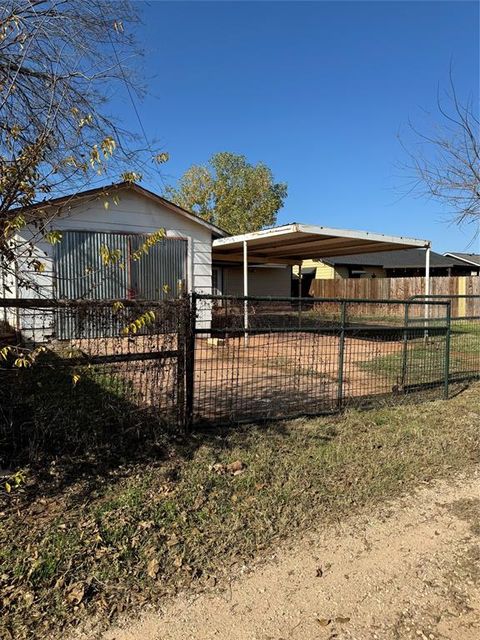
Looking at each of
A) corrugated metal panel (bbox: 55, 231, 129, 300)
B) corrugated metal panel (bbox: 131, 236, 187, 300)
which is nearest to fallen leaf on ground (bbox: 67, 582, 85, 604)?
corrugated metal panel (bbox: 55, 231, 129, 300)

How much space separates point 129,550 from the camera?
2.79 metres

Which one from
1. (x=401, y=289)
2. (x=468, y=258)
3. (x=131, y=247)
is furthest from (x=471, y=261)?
(x=131, y=247)

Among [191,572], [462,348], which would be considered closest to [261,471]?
[191,572]

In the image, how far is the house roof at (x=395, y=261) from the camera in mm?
32438

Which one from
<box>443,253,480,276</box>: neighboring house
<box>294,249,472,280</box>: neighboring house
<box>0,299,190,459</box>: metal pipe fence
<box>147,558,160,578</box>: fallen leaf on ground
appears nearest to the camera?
<box>147,558,160,578</box>: fallen leaf on ground

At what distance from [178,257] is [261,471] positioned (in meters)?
8.55

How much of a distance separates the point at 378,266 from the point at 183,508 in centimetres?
3266

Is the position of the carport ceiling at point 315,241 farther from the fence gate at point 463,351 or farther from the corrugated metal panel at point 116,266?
the fence gate at point 463,351

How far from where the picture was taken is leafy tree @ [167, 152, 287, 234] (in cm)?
3506

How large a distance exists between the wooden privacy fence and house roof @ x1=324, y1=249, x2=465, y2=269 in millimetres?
3039

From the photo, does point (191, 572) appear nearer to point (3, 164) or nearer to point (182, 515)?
point (182, 515)

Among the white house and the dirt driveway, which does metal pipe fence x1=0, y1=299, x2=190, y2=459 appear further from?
the white house

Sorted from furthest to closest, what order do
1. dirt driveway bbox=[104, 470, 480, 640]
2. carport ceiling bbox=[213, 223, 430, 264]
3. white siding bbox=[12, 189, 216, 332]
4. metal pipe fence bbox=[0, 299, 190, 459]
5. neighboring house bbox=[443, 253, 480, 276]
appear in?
neighboring house bbox=[443, 253, 480, 276], carport ceiling bbox=[213, 223, 430, 264], white siding bbox=[12, 189, 216, 332], metal pipe fence bbox=[0, 299, 190, 459], dirt driveway bbox=[104, 470, 480, 640]

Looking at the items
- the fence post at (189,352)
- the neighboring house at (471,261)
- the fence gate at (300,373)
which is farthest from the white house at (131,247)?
the neighboring house at (471,261)
